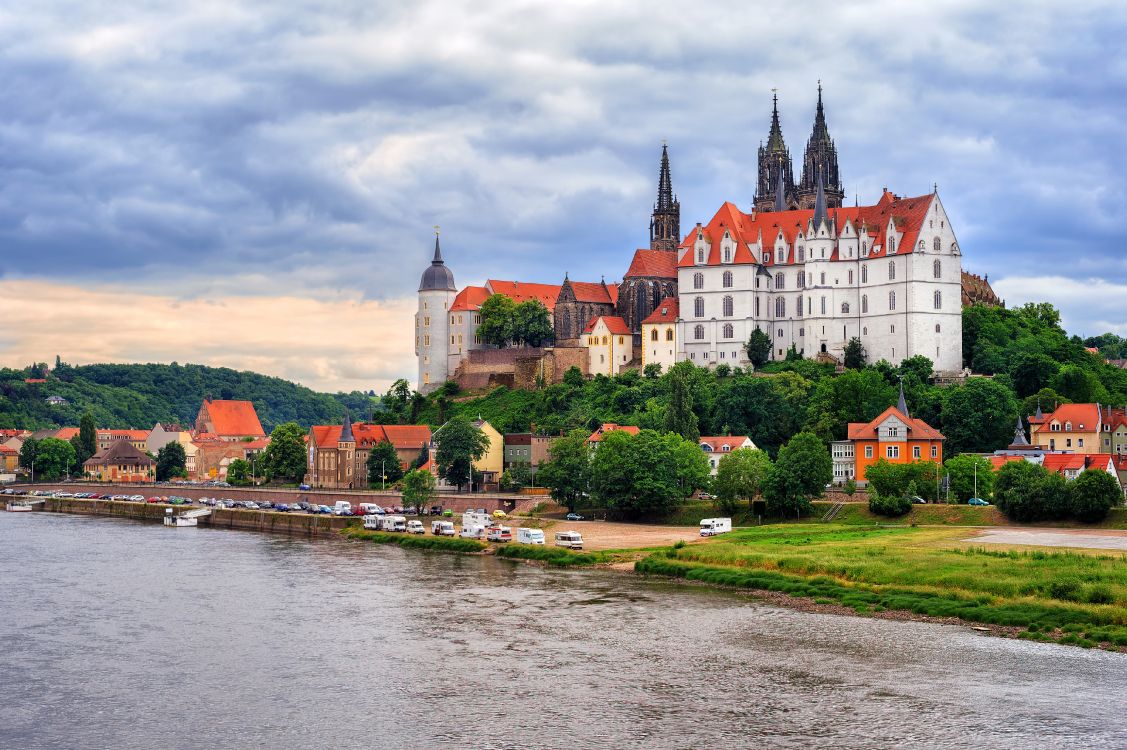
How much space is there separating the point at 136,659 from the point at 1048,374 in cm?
8354

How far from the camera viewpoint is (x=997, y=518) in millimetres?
77938

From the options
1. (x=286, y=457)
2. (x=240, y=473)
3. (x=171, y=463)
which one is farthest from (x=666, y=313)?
(x=171, y=463)

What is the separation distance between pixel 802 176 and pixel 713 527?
85.1 metres

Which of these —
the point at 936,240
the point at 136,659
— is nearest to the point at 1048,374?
the point at 936,240

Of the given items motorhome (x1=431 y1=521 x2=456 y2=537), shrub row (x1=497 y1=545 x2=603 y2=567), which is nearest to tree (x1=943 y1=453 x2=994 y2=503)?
shrub row (x1=497 y1=545 x2=603 y2=567)

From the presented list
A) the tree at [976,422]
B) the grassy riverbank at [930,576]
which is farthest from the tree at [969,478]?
the tree at [976,422]

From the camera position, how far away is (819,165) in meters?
153

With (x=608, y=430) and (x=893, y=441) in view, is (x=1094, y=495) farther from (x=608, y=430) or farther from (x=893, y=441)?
(x=608, y=430)

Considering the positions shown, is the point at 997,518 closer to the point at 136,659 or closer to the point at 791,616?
the point at 791,616

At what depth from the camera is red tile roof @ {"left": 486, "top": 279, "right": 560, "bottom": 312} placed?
151 metres

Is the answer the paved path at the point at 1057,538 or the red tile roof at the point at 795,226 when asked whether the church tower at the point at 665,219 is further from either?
the paved path at the point at 1057,538

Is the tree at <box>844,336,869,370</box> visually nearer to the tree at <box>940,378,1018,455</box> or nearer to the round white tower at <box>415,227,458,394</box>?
the tree at <box>940,378,1018,455</box>

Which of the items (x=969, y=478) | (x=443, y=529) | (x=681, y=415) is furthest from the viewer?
(x=681, y=415)

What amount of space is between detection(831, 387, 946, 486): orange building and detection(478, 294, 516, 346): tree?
5562cm
